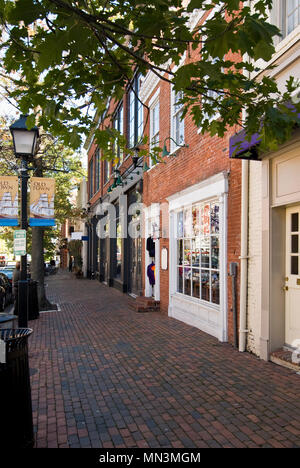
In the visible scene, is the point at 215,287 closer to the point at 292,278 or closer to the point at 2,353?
the point at 292,278

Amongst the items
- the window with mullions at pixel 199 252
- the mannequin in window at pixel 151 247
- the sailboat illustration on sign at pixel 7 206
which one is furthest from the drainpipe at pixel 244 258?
the sailboat illustration on sign at pixel 7 206

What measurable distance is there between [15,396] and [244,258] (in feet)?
15.0

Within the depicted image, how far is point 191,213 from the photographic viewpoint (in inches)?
363

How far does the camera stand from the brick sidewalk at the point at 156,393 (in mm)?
3684

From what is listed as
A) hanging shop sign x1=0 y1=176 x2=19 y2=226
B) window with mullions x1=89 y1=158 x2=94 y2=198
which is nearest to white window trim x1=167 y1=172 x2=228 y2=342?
hanging shop sign x1=0 y1=176 x2=19 y2=226

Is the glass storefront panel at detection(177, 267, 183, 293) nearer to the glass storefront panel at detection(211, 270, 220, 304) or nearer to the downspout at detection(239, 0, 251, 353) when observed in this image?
the glass storefront panel at detection(211, 270, 220, 304)

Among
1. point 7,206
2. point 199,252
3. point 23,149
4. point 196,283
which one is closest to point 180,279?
point 196,283

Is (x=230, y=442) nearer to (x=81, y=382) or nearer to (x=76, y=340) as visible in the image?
(x=81, y=382)

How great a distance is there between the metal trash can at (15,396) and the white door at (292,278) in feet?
13.6

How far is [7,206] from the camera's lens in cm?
963

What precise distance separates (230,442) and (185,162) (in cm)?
700

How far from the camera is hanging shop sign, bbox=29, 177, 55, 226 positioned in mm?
9930

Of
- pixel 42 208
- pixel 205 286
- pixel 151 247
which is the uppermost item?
pixel 42 208

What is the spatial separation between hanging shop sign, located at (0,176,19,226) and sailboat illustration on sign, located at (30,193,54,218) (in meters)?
0.47
